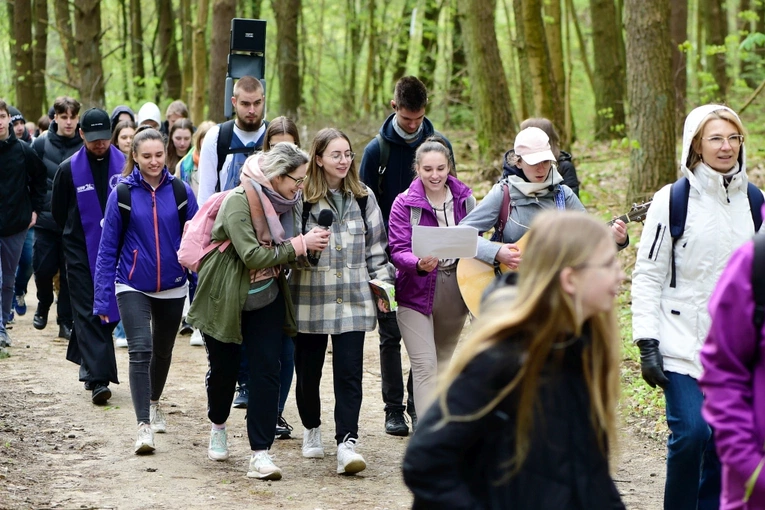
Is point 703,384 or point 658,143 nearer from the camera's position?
point 703,384

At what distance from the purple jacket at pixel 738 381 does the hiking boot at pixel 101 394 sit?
654 cm

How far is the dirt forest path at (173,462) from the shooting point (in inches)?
247

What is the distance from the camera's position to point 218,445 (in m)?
7.16

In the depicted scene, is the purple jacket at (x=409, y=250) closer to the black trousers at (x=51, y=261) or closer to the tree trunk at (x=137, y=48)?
the black trousers at (x=51, y=261)

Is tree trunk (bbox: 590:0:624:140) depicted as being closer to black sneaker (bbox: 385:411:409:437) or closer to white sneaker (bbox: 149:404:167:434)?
black sneaker (bbox: 385:411:409:437)

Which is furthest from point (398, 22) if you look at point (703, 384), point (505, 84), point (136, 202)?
point (703, 384)

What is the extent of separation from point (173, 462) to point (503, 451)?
4.62 metres

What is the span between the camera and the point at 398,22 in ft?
103

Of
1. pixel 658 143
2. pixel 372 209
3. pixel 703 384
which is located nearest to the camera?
pixel 703 384

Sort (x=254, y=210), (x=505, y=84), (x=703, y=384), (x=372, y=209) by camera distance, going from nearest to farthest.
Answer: (x=703, y=384)
(x=254, y=210)
(x=372, y=209)
(x=505, y=84)

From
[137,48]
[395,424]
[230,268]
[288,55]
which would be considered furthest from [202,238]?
[137,48]

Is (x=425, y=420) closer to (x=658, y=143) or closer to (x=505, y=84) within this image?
(x=658, y=143)

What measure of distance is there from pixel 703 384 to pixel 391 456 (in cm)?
444

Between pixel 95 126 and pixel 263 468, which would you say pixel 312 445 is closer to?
pixel 263 468
